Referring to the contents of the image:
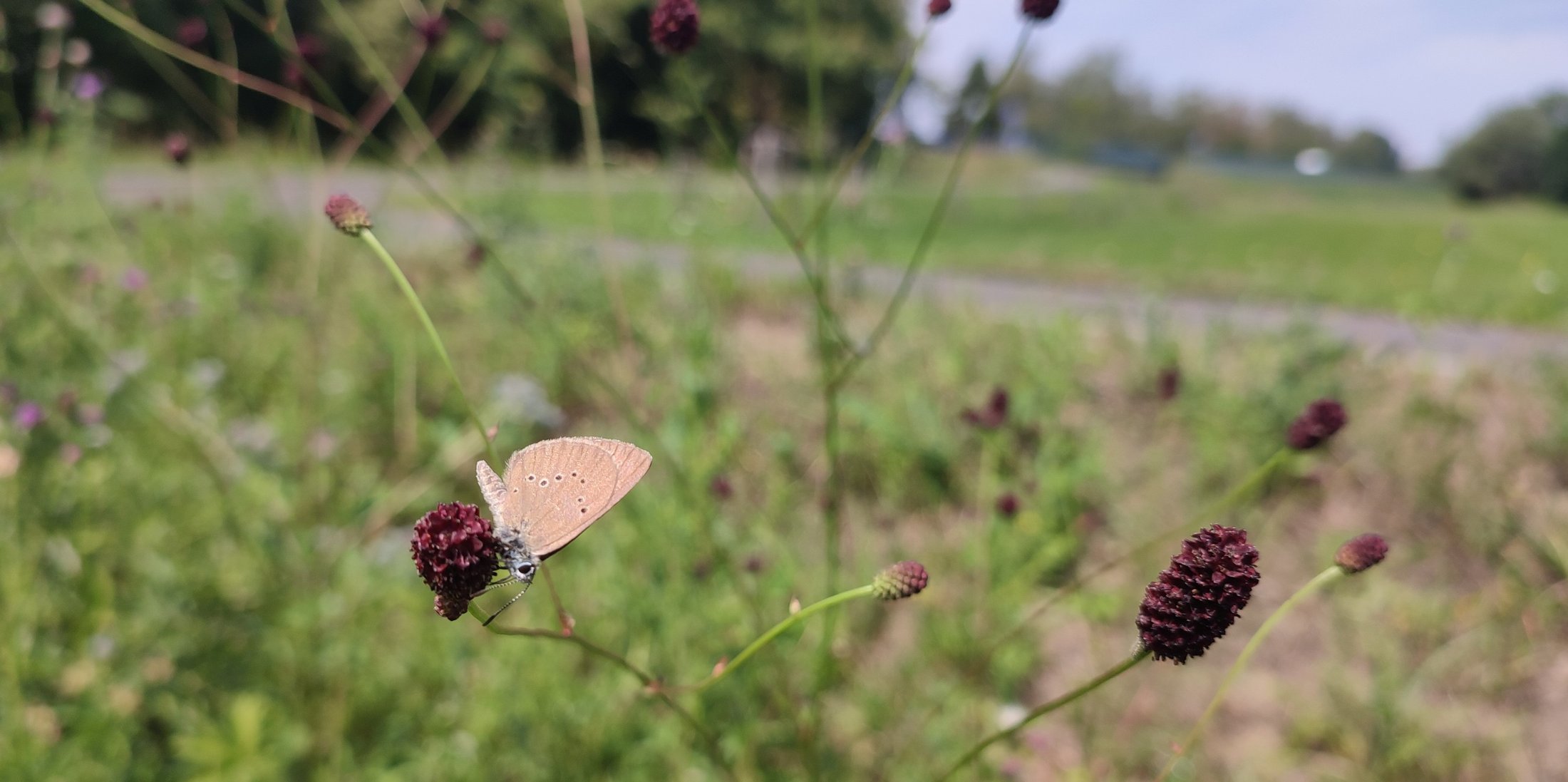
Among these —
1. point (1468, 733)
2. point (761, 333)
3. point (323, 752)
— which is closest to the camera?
point (323, 752)

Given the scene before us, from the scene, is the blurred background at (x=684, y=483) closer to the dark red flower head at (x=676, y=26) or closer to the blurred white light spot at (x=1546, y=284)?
the dark red flower head at (x=676, y=26)

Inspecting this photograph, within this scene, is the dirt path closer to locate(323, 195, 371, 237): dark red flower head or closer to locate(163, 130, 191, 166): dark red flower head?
locate(163, 130, 191, 166): dark red flower head

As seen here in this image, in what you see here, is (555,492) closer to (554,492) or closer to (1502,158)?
(554,492)

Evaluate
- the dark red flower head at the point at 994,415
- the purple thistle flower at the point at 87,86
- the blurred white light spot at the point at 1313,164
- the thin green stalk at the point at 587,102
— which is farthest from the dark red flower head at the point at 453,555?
the blurred white light spot at the point at 1313,164

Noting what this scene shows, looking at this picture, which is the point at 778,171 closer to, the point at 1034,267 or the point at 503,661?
the point at 503,661

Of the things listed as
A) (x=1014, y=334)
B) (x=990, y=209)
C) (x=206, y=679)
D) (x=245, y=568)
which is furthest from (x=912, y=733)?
(x=990, y=209)

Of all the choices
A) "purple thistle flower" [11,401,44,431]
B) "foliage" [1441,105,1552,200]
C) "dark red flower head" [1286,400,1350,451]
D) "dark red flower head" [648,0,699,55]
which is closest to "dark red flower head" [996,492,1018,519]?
"dark red flower head" [1286,400,1350,451]
